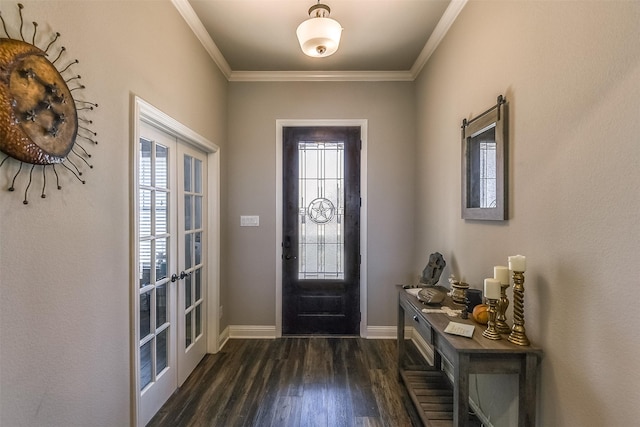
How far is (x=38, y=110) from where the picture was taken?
3.31ft

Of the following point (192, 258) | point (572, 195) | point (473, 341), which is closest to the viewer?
point (572, 195)

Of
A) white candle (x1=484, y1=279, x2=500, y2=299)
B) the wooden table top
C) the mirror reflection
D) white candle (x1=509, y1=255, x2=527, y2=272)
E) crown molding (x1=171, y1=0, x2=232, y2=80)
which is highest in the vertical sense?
crown molding (x1=171, y1=0, x2=232, y2=80)

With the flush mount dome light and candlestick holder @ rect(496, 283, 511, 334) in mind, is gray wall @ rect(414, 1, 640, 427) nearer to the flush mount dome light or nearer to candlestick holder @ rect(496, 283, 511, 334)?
candlestick holder @ rect(496, 283, 511, 334)

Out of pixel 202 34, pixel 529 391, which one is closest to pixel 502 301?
pixel 529 391

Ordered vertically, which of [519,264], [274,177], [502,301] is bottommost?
[502,301]

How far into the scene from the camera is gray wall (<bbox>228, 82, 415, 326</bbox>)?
320 cm

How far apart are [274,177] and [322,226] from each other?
0.75 meters

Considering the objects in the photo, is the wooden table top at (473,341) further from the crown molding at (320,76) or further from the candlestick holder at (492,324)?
the crown molding at (320,76)

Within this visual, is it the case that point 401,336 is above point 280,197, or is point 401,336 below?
below

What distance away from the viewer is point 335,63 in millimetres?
2953

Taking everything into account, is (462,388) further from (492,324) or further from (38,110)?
(38,110)

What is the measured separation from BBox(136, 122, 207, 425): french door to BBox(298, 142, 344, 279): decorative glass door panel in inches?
41.5

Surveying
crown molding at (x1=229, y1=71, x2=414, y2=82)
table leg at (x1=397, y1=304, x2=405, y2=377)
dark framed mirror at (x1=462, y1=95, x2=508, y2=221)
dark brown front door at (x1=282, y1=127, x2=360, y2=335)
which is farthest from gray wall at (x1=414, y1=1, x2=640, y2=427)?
dark brown front door at (x1=282, y1=127, x2=360, y2=335)

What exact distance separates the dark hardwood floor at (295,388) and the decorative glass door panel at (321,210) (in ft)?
2.67
